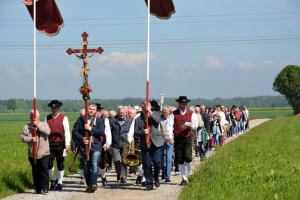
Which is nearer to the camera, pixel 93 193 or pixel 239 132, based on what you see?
pixel 93 193

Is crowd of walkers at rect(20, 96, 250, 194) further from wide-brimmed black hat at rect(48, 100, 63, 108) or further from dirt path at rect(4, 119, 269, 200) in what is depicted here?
dirt path at rect(4, 119, 269, 200)

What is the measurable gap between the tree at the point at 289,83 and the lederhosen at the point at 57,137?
154218 millimetres

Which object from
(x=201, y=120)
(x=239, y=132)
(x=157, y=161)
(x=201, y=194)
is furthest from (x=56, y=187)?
(x=239, y=132)

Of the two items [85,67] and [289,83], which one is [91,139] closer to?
[85,67]

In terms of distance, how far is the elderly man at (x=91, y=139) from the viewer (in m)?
15.4

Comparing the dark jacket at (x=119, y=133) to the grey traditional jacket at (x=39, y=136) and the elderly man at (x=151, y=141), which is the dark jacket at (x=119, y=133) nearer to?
the elderly man at (x=151, y=141)

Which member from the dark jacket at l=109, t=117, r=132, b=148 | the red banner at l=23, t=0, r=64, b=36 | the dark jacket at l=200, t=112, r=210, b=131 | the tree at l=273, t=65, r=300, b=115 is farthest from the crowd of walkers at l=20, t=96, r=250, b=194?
the tree at l=273, t=65, r=300, b=115

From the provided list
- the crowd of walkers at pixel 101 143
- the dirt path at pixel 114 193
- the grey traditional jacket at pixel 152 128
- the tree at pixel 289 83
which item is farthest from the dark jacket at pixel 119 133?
the tree at pixel 289 83

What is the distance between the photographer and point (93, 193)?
15.1m

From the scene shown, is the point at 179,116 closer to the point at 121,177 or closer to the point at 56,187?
the point at 121,177

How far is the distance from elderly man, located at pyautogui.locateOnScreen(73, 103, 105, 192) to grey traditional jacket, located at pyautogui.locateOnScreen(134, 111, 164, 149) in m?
0.82

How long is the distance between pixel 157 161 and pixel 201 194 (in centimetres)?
275

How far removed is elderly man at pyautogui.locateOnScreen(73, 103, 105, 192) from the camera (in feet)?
50.4

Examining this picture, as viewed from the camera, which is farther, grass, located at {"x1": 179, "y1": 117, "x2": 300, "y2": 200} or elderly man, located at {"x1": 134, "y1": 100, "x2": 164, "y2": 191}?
elderly man, located at {"x1": 134, "y1": 100, "x2": 164, "y2": 191}
